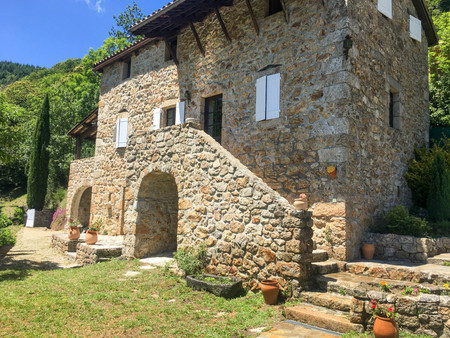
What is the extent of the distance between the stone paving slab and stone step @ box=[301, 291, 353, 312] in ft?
1.63

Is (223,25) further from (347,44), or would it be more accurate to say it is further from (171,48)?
(347,44)

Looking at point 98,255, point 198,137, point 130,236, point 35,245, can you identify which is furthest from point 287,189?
point 35,245

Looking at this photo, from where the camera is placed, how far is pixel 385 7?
7.92m

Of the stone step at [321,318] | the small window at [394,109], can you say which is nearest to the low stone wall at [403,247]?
the stone step at [321,318]

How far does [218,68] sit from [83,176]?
896cm

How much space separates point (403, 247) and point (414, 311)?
2.64 m

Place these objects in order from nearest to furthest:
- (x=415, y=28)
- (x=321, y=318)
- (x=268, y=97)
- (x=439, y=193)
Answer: (x=321, y=318) < (x=268, y=97) < (x=439, y=193) < (x=415, y=28)

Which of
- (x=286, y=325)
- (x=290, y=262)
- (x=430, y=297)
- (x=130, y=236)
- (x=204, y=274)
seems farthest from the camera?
(x=130, y=236)

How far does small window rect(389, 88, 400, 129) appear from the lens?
27.6 feet

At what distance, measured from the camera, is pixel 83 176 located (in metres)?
14.6

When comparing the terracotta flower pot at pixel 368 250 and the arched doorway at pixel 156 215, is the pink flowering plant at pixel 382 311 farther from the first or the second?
the arched doorway at pixel 156 215

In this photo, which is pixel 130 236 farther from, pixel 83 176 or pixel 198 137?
pixel 83 176

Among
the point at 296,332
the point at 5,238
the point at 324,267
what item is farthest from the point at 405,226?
the point at 5,238

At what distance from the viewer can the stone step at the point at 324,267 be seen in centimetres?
526
